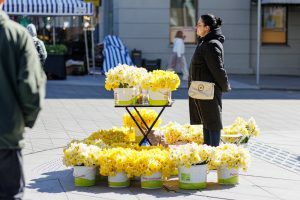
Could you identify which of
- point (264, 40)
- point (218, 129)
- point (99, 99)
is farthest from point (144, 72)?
point (264, 40)

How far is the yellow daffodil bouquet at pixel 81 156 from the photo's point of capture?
7.56 metres

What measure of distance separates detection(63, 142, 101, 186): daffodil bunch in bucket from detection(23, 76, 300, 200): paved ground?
0.13 metres

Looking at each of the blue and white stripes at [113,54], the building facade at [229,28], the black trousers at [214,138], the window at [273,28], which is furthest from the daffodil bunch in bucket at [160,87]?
the window at [273,28]

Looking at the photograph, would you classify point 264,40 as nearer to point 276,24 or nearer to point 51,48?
point 276,24

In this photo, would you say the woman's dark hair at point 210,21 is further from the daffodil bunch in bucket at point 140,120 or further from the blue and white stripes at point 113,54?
the blue and white stripes at point 113,54

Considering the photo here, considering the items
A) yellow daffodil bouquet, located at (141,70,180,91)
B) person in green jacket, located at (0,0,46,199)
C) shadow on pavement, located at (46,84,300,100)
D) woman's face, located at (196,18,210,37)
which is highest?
woman's face, located at (196,18,210,37)

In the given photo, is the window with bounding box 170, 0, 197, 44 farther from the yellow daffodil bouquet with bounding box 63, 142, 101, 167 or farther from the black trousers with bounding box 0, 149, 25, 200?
the black trousers with bounding box 0, 149, 25, 200

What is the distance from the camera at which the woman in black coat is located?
8.22 metres

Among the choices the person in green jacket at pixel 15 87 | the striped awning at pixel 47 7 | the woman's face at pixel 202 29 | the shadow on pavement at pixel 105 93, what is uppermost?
the striped awning at pixel 47 7

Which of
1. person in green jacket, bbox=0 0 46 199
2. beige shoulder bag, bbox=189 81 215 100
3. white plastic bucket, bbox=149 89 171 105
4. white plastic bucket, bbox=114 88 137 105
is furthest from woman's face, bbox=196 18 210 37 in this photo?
person in green jacket, bbox=0 0 46 199

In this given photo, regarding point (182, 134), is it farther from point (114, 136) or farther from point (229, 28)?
point (229, 28)

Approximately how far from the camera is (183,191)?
24.3 ft

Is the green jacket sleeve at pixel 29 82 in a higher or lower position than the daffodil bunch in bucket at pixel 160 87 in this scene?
higher

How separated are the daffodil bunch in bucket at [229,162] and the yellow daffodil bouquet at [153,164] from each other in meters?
0.47
